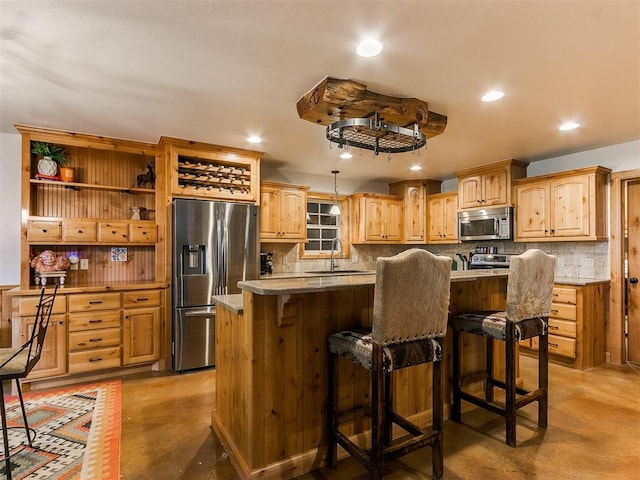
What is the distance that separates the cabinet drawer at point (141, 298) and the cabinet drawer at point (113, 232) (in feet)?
1.98

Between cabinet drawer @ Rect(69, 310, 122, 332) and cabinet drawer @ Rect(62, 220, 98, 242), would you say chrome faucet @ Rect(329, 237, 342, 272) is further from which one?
cabinet drawer @ Rect(62, 220, 98, 242)

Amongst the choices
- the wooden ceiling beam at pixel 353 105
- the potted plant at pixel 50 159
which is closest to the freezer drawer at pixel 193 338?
the potted plant at pixel 50 159

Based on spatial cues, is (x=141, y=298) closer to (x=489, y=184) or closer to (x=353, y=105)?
(x=353, y=105)

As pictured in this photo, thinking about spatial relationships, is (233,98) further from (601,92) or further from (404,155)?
(601,92)

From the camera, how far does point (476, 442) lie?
2.36 metres

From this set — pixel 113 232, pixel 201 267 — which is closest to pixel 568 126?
pixel 201 267

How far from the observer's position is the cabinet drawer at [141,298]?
3639 mm

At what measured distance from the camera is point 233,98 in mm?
2812

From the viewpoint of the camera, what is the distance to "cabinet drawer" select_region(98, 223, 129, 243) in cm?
374

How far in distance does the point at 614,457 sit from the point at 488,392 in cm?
79

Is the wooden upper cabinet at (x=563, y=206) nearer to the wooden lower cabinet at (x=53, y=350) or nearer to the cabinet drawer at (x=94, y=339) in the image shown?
the cabinet drawer at (x=94, y=339)

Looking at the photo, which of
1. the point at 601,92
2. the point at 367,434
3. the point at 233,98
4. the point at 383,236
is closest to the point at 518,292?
the point at 367,434

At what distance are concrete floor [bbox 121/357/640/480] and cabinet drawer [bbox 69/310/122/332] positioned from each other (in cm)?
68

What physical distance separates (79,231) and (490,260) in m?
4.97
